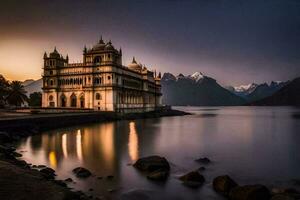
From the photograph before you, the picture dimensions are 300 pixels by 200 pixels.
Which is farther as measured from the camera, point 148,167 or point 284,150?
point 284,150

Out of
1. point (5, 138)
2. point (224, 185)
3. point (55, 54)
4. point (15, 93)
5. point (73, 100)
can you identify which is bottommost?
point (224, 185)

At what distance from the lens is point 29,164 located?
29094 millimetres

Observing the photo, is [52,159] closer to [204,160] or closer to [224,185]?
[204,160]

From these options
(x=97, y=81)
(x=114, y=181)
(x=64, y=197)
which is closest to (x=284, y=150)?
(x=114, y=181)

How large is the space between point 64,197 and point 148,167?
1148 centimetres

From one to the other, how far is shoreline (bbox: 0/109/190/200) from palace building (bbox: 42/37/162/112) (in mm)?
6043

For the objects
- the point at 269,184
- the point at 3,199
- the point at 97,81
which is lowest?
the point at 269,184

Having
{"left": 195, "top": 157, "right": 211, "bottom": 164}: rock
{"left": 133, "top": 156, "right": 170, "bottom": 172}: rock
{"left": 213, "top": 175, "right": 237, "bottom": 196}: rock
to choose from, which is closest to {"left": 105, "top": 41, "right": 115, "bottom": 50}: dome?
{"left": 195, "top": 157, "right": 211, "bottom": 164}: rock

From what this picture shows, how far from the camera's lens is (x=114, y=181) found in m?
24.6

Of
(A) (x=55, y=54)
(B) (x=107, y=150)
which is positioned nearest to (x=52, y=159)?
(B) (x=107, y=150)

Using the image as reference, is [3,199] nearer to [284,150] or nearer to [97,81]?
[284,150]

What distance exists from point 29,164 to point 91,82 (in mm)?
68200

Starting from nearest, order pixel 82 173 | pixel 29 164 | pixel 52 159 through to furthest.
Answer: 1. pixel 82 173
2. pixel 29 164
3. pixel 52 159

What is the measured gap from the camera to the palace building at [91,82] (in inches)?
3720
